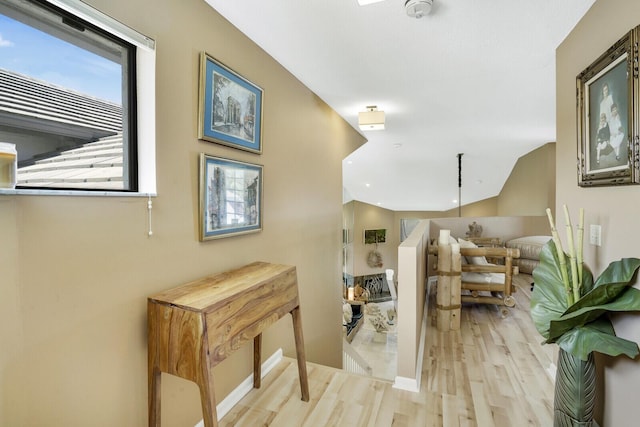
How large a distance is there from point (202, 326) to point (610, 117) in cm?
219

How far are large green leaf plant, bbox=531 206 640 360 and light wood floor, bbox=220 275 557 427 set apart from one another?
743 mm

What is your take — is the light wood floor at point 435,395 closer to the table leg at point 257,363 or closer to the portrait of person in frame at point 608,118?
the table leg at point 257,363

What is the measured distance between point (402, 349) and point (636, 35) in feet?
6.99

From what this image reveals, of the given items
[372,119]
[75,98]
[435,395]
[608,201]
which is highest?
[372,119]

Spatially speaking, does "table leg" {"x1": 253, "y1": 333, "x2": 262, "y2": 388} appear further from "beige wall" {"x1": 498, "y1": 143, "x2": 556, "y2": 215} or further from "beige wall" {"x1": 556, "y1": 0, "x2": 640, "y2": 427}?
"beige wall" {"x1": 498, "y1": 143, "x2": 556, "y2": 215}

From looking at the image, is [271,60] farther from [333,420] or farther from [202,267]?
[333,420]

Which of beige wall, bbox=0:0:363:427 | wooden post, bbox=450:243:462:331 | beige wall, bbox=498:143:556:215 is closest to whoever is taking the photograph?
beige wall, bbox=0:0:363:427

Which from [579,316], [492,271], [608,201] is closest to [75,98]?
[579,316]

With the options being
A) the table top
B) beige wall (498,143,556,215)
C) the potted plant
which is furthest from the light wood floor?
beige wall (498,143,556,215)

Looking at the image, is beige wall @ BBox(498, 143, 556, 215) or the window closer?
the window

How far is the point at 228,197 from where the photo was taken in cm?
198

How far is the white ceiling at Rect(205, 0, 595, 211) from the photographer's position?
5.98 ft

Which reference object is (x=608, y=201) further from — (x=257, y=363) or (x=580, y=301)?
(x=257, y=363)

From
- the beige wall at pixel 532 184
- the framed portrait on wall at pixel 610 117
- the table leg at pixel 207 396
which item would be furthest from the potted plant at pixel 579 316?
the beige wall at pixel 532 184
